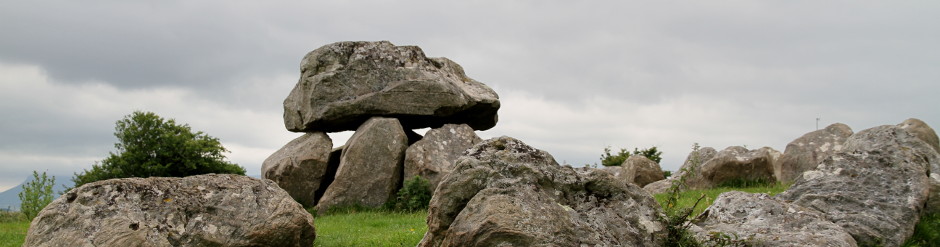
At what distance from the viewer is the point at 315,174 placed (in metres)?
21.3

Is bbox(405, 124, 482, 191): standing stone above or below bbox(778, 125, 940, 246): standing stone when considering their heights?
above

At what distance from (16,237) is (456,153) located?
1026 centimetres

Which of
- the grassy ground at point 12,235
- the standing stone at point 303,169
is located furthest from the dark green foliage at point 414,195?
the grassy ground at point 12,235

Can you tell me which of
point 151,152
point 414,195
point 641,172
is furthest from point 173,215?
point 151,152

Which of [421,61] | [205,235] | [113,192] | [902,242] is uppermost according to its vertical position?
[421,61]

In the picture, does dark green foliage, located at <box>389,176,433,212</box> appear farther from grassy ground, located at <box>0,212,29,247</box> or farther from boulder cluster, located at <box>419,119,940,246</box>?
boulder cluster, located at <box>419,119,940,246</box>

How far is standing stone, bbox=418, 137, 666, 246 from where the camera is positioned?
6.96 m

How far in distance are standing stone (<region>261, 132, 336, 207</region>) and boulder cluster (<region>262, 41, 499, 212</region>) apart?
27 millimetres

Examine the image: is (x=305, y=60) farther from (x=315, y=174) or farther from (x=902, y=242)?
(x=902, y=242)

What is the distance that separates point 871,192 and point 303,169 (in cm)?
1466

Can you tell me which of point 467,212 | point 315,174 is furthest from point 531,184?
point 315,174

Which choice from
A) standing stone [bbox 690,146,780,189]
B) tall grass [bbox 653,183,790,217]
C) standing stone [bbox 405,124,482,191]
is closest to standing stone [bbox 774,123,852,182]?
standing stone [bbox 690,146,780,189]

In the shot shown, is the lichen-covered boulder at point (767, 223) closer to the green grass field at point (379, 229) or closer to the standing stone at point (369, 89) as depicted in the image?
the green grass field at point (379, 229)

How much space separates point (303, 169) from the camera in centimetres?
2114
